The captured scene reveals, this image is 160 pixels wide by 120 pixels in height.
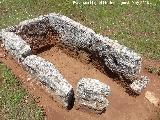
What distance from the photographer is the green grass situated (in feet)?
52.6

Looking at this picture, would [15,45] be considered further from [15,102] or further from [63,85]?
[63,85]

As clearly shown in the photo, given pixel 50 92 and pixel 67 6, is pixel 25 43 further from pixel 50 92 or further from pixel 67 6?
A: pixel 67 6

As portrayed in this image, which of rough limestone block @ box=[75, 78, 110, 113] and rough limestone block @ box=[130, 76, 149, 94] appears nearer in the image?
rough limestone block @ box=[75, 78, 110, 113]

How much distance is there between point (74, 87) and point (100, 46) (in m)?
2.30

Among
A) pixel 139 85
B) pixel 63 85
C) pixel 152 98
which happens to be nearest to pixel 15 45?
pixel 63 85

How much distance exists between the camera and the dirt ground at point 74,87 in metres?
16.4

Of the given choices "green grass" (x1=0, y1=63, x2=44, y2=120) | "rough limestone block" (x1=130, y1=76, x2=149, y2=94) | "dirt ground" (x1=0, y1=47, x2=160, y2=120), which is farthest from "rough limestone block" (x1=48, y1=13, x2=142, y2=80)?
"green grass" (x1=0, y1=63, x2=44, y2=120)

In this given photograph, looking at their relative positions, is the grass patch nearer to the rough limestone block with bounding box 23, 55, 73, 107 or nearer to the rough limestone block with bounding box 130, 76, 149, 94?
the rough limestone block with bounding box 130, 76, 149, 94

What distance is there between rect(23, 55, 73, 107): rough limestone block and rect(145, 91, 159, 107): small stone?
12.1ft

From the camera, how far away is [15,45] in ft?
58.3

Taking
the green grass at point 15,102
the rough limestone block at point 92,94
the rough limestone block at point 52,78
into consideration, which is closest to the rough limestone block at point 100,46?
the rough limestone block at point 92,94

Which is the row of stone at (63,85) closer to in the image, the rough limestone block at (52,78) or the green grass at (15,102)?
the rough limestone block at (52,78)

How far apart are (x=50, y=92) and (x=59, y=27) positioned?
402 cm

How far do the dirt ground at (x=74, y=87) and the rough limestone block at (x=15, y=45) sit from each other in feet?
1.92
